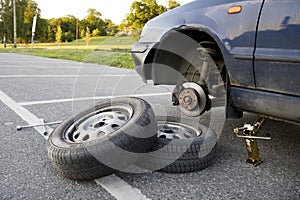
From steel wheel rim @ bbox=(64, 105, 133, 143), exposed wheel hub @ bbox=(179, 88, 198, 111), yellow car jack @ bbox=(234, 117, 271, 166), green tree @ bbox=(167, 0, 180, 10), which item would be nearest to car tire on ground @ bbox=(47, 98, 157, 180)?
steel wheel rim @ bbox=(64, 105, 133, 143)

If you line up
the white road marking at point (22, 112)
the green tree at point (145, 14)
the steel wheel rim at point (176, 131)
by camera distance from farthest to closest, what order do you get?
the green tree at point (145, 14) → the white road marking at point (22, 112) → the steel wheel rim at point (176, 131)

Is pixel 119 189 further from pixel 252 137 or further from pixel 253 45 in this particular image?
pixel 253 45

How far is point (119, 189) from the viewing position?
5.75 feet

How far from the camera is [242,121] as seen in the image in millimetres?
3117

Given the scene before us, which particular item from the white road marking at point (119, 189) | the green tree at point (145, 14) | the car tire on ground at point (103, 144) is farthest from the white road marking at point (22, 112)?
the green tree at point (145, 14)

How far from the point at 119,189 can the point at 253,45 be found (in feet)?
4.00

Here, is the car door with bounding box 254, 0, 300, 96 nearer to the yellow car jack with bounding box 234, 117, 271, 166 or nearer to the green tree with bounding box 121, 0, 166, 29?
the yellow car jack with bounding box 234, 117, 271, 166

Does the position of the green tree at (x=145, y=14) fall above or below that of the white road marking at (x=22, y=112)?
above

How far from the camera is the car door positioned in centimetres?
158

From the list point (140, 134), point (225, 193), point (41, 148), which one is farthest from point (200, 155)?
point (41, 148)

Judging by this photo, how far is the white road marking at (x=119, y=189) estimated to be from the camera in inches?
65.8

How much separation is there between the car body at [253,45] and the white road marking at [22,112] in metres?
1.49

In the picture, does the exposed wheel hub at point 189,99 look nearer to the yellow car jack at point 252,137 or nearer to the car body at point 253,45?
the car body at point 253,45

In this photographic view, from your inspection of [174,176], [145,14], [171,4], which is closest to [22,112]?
[174,176]
